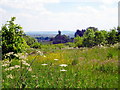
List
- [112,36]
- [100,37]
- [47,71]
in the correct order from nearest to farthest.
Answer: [47,71]
[112,36]
[100,37]

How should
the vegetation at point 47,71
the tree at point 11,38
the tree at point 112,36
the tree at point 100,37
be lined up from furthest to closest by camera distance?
1. the tree at point 100,37
2. the tree at point 112,36
3. the tree at point 11,38
4. the vegetation at point 47,71

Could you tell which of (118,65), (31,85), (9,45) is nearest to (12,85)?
(31,85)

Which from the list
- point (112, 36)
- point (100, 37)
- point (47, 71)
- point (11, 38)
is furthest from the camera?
point (100, 37)

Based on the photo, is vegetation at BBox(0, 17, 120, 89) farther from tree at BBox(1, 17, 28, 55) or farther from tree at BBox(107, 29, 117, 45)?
tree at BBox(107, 29, 117, 45)

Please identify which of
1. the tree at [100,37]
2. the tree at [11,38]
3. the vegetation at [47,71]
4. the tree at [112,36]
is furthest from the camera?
the tree at [100,37]

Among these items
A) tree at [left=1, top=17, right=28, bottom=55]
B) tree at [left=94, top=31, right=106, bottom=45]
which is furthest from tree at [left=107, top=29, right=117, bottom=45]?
tree at [left=1, top=17, right=28, bottom=55]

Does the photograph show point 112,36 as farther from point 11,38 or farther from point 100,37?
point 11,38

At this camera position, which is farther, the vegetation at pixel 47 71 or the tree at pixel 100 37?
the tree at pixel 100 37

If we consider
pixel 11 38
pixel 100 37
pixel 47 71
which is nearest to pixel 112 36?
pixel 100 37

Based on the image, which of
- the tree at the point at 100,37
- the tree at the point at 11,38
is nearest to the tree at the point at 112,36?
the tree at the point at 100,37

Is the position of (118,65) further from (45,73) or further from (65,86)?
(65,86)

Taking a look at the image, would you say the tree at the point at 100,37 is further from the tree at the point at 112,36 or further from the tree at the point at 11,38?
the tree at the point at 11,38

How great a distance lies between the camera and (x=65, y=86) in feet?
22.2

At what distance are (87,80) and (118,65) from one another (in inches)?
138
